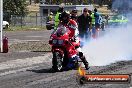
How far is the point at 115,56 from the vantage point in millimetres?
18484

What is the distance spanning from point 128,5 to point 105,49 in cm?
600

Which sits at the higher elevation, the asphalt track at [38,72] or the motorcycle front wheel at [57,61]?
the motorcycle front wheel at [57,61]

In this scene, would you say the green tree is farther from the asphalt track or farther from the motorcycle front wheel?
the motorcycle front wheel

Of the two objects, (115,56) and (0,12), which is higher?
(0,12)

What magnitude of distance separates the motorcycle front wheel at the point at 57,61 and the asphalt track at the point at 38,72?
0.19 meters

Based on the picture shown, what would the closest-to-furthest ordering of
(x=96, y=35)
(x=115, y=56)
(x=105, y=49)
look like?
(x=115, y=56)
(x=105, y=49)
(x=96, y=35)

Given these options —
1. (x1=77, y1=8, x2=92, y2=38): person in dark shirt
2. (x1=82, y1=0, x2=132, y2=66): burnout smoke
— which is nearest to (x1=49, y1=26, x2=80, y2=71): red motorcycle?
(x1=82, y1=0, x2=132, y2=66): burnout smoke

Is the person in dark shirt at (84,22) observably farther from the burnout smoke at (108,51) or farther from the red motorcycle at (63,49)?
the red motorcycle at (63,49)

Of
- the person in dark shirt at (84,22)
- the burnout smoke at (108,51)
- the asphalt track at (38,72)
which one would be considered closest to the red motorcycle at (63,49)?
the asphalt track at (38,72)

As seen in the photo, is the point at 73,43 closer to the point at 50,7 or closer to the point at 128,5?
the point at 128,5

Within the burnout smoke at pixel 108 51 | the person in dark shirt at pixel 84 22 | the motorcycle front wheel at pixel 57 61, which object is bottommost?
the burnout smoke at pixel 108 51

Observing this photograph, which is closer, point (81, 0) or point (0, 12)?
point (0, 12)

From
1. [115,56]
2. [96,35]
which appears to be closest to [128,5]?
[96,35]

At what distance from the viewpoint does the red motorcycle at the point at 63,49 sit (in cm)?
1405
